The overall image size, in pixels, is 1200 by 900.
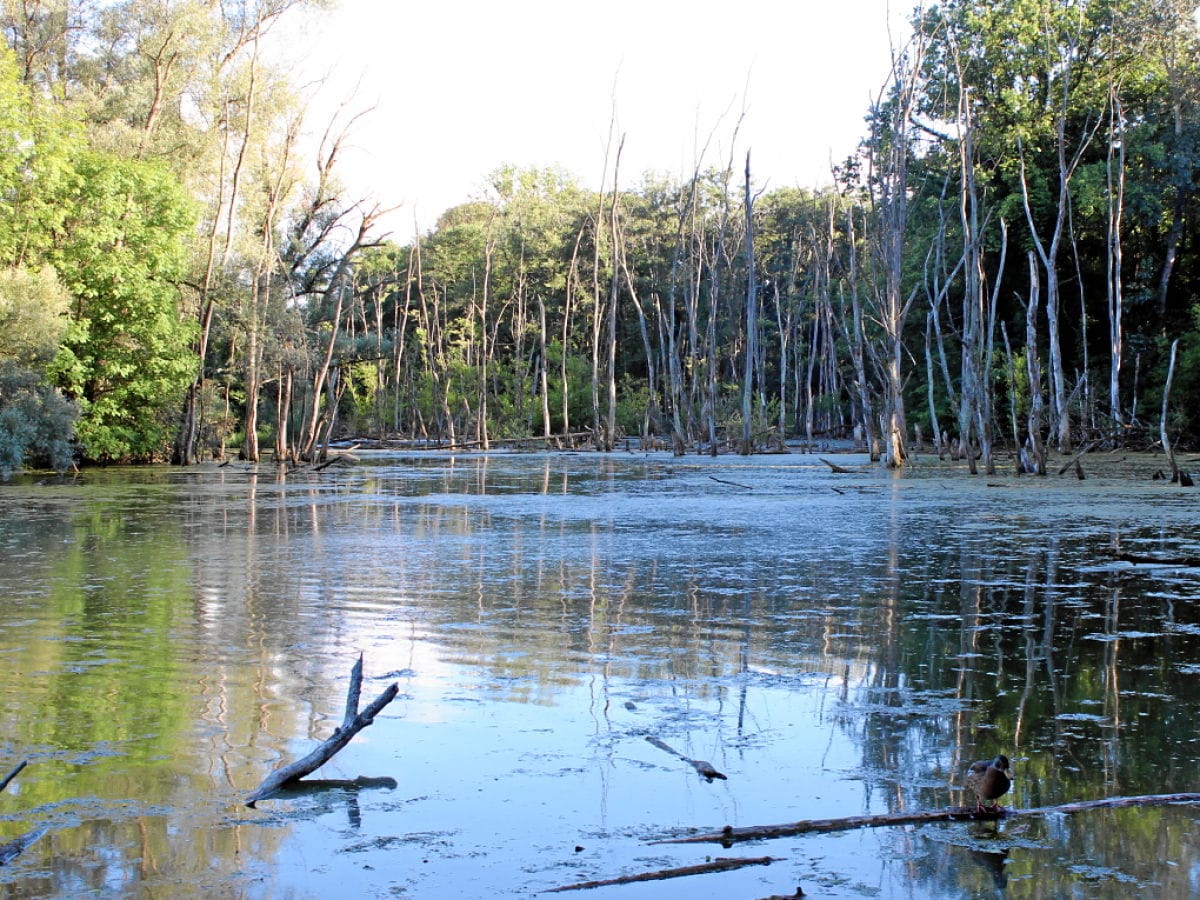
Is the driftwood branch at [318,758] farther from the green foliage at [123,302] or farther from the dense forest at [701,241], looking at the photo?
the green foliage at [123,302]

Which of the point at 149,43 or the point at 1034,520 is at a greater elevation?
the point at 149,43

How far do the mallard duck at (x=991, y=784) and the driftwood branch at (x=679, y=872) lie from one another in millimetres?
745

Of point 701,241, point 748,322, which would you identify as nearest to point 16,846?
point 748,322

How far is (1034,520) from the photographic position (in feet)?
47.3

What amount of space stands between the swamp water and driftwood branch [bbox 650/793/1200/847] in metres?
0.04

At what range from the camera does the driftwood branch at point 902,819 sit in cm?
359

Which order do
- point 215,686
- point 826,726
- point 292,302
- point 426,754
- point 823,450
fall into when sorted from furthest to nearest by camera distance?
point 823,450, point 292,302, point 215,686, point 826,726, point 426,754

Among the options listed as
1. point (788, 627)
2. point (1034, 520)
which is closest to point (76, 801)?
point (788, 627)

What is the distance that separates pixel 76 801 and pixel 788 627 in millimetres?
4430

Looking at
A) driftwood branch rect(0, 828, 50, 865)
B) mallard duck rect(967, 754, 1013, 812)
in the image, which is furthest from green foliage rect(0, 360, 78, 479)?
mallard duck rect(967, 754, 1013, 812)

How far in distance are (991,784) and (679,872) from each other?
1.07 m

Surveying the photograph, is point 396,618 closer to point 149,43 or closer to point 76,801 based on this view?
point 76,801

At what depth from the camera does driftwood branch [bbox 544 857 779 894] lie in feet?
10.6

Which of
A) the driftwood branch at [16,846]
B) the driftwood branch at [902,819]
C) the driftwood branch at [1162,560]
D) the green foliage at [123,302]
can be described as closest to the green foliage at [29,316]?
the green foliage at [123,302]
